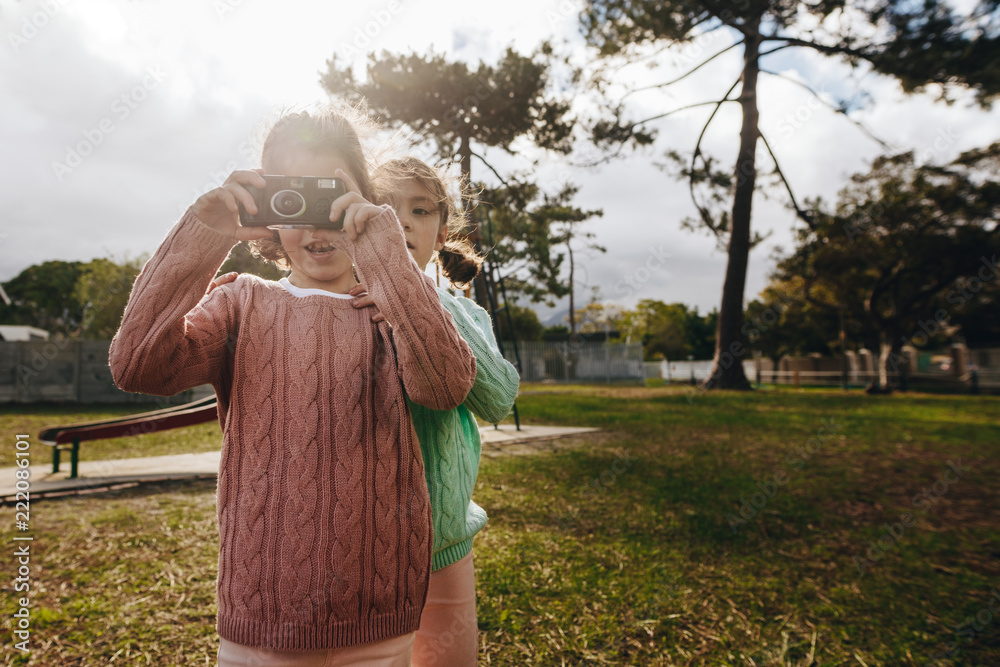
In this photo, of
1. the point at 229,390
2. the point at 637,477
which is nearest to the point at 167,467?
the point at 637,477

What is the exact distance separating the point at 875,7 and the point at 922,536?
13.6 m

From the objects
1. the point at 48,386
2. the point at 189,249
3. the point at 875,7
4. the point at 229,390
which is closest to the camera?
the point at 189,249

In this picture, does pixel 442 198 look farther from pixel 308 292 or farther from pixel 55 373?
pixel 55 373

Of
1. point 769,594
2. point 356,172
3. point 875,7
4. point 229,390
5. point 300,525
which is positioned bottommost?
point 769,594

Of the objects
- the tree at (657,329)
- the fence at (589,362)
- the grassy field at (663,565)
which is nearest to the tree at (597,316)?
the tree at (657,329)

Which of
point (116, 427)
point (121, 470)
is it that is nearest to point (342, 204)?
point (116, 427)

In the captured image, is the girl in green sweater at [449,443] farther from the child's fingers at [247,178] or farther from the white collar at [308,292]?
the child's fingers at [247,178]

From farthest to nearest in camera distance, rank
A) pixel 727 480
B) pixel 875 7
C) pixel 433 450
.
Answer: pixel 875 7, pixel 727 480, pixel 433 450

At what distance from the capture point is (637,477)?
188 inches

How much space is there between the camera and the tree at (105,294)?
22.4 meters

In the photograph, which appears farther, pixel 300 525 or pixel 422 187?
pixel 422 187

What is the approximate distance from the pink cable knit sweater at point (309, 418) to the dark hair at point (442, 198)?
1.27ft

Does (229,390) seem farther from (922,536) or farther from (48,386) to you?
(48,386)

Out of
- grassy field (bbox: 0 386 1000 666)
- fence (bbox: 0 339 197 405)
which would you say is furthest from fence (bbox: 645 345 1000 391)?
fence (bbox: 0 339 197 405)
